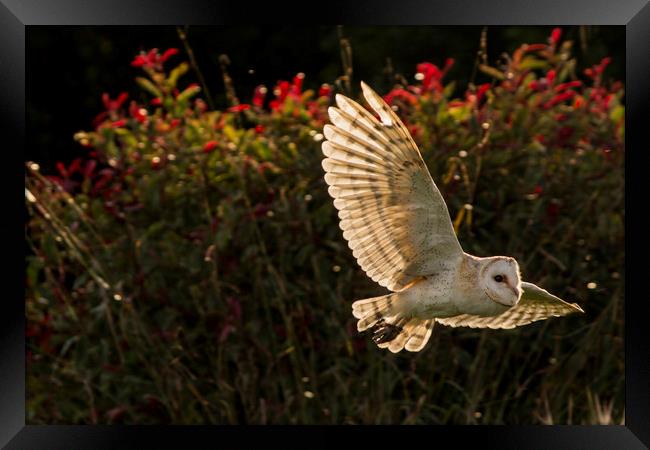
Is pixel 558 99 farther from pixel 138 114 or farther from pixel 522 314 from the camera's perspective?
pixel 138 114

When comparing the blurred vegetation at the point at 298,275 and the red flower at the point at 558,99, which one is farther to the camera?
the red flower at the point at 558,99

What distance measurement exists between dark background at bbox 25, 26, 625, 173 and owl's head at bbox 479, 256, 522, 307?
16.6 feet

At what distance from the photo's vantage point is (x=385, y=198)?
2562mm

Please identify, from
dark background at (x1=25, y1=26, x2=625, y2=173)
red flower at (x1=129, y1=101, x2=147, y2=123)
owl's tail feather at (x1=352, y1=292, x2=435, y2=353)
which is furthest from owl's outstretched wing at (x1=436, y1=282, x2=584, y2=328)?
dark background at (x1=25, y1=26, x2=625, y2=173)

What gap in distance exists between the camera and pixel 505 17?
8.39ft

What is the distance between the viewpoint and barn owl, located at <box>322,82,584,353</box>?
8.20 feet

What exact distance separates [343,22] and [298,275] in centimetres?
152

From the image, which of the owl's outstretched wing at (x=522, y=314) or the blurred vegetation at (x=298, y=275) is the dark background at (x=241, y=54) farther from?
the owl's outstretched wing at (x=522, y=314)

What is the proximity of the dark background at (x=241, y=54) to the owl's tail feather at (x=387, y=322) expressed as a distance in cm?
480

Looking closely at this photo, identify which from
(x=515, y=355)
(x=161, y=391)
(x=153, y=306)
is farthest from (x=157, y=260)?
(x=515, y=355)

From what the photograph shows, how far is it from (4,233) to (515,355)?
2.12 meters

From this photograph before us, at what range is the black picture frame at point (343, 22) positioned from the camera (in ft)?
8.28

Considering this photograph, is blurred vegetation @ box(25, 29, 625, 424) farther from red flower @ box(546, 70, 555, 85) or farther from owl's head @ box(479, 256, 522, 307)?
owl's head @ box(479, 256, 522, 307)

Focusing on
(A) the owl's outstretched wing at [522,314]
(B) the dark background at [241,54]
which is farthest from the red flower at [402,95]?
(B) the dark background at [241,54]
